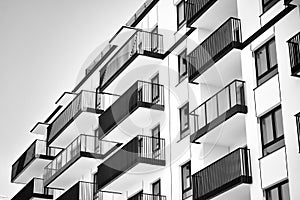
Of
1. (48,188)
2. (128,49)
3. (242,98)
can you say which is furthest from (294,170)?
(48,188)

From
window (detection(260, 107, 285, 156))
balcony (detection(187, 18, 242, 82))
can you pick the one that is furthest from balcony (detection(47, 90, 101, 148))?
window (detection(260, 107, 285, 156))

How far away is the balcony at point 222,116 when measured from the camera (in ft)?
87.2

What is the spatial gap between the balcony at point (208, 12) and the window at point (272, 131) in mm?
5781

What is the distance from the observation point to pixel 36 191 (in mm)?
44344

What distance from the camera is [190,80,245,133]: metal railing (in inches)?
1088

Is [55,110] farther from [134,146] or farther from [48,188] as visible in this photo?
[134,146]

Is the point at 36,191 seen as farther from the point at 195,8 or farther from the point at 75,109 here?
the point at 195,8

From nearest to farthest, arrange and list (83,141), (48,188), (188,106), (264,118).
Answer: (264,118)
(188,106)
(83,141)
(48,188)

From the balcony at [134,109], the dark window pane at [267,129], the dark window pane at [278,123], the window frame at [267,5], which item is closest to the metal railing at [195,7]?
the window frame at [267,5]

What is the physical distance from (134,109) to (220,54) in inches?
249

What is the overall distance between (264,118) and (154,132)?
8838 millimetres

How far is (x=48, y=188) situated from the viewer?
4312cm

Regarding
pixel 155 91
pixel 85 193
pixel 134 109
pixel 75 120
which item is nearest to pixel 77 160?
pixel 85 193

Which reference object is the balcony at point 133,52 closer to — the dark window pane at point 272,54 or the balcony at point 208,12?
the balcony at point 208,12
